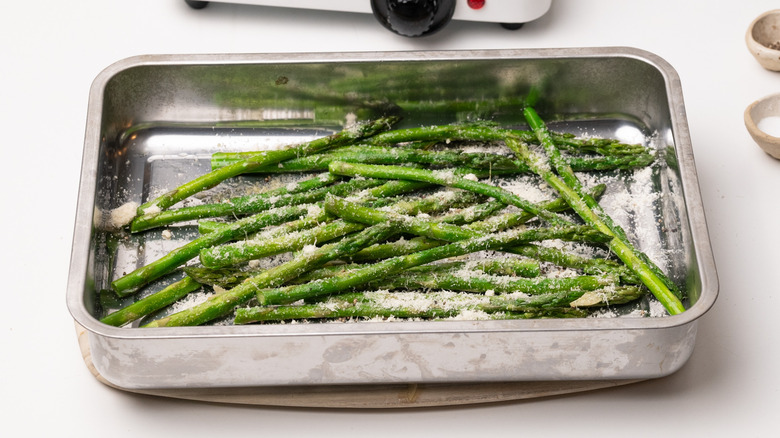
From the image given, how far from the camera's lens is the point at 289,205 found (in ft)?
8.65

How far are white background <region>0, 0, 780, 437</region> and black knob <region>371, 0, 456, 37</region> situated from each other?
24 cm

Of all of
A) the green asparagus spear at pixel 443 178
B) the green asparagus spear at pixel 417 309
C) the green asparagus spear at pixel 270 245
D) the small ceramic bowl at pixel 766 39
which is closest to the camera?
the green asparagus spear at pixel 417 309

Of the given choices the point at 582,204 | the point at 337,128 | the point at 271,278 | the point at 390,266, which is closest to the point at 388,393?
the point at 390,266

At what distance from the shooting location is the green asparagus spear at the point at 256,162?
2660 millimetres

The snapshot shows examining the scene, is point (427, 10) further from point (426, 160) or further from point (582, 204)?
point (582, 204)

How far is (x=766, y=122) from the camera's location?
9.54ft

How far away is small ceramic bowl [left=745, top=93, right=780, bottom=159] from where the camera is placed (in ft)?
9.24

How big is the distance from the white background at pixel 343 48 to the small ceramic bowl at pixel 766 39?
0.08 meters

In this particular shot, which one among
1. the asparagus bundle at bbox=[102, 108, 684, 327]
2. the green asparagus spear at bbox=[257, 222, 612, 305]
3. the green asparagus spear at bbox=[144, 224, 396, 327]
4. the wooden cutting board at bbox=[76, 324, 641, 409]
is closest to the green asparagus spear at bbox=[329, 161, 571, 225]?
the asparagus bundle at bbox=[102, 108, 684, 327]

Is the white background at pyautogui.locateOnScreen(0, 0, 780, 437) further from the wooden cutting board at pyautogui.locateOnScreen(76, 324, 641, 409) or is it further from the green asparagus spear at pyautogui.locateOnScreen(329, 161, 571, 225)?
the green asparagus spear at pyautogui.locateOnScreen(329, 161, 571, 225)

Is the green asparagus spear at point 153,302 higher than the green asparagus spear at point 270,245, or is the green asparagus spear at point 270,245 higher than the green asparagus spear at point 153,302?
the green asparagus spear at point 270,245

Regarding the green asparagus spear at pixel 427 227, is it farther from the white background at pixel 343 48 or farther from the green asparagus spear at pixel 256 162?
the white background at pixel 343 48

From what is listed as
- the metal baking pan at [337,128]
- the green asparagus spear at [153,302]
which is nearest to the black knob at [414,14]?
the metal baking pan at [337,128]

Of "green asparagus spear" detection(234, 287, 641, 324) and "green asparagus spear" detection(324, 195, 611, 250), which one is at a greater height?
"green asparagus spear" detection(324, 195, 611, 250)
